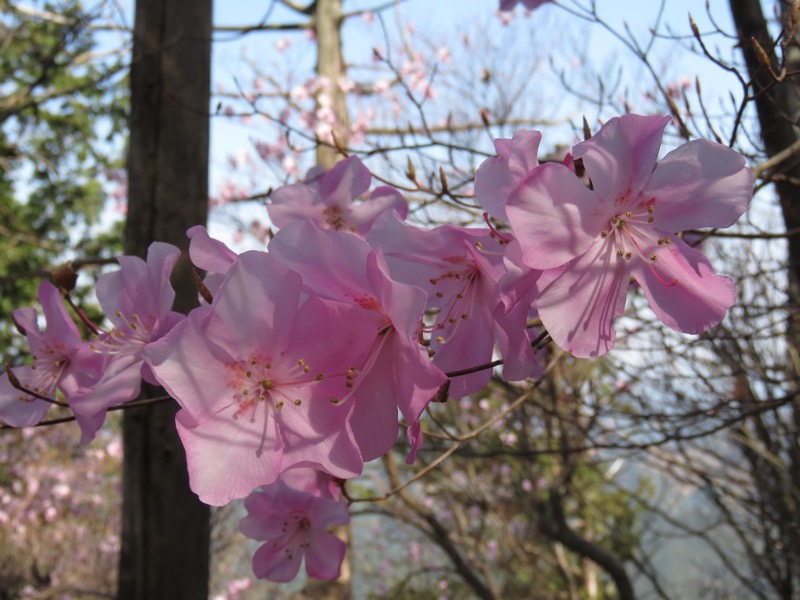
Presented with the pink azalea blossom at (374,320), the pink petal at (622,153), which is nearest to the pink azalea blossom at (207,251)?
the pink azalea blossom at (374,320)

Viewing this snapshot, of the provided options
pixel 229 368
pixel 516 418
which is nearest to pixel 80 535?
pixel 516 418

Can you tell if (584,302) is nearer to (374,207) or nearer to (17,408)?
(374,207)

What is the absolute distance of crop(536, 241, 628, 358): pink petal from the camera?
68cm

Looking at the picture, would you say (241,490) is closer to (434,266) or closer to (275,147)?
(434,266)

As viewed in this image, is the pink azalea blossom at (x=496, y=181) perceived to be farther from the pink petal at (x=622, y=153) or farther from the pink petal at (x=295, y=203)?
the pink petal at (x=295, y=203)

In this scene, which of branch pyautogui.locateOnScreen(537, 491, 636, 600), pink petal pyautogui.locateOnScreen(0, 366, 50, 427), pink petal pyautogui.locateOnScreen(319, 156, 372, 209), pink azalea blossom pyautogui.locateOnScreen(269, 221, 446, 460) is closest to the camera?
pink azalea blossom pyautogui.locateOnScreen(269, 221, 446, 460)

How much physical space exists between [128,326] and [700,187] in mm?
702

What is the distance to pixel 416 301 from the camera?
592 mm

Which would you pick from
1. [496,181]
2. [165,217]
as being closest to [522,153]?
[496,181]

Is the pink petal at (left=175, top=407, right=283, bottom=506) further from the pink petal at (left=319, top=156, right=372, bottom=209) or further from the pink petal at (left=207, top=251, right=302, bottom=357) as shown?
the pink petal at (left=319, top=156, right=372, bottom=209)

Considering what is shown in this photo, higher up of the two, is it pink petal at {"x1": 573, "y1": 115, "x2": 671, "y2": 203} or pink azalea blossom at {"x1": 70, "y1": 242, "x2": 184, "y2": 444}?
pink petal at {"x1": 573, "y1": 115, "x2": 671, "y2": 203}

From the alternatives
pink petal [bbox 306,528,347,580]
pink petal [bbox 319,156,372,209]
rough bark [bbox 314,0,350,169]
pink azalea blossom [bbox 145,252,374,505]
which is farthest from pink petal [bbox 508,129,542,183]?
rough bark [bbox 314,0,350,169]

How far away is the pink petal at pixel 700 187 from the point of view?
0.69m

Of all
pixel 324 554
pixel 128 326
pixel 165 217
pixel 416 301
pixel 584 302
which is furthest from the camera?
pixel 165 217
